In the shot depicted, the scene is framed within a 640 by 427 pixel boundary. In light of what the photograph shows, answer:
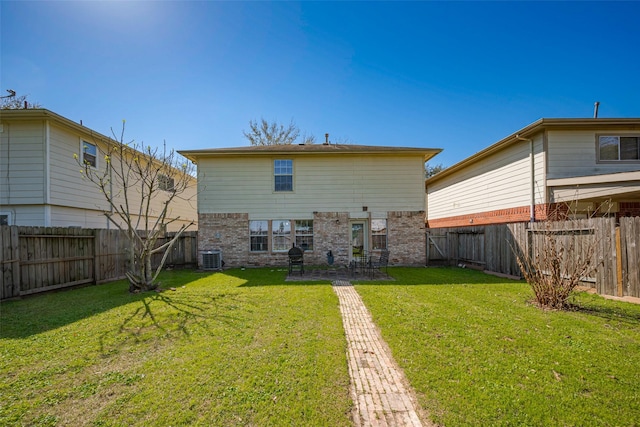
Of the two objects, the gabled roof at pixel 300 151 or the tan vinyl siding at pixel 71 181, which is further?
the gabled roof at pixel 300 151

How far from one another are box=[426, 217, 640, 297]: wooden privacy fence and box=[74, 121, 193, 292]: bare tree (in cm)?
1051

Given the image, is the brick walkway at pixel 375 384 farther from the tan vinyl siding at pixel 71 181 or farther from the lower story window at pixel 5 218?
the lower story window at pixel 5 218

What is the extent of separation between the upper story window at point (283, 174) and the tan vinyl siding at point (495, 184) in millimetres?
9856

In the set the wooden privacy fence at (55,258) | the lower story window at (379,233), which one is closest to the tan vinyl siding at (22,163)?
the wooden privacy fence at (55,258)

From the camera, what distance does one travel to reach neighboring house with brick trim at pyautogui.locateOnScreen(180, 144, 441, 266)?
12734 millimetres

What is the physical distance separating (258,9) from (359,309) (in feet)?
32.4

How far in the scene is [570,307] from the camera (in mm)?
5785

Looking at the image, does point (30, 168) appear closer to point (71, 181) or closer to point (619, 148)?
point (71, 181)

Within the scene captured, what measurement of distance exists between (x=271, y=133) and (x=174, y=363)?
22334 millimetres

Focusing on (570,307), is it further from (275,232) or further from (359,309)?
(275,232)

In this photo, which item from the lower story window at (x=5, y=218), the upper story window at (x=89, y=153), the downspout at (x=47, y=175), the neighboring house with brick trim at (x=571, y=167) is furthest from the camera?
the upper story window at (x=89, y=153)

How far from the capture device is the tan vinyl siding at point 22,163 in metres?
9.91

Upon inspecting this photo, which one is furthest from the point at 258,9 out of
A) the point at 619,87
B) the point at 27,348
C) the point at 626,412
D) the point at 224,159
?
the point at 619,87

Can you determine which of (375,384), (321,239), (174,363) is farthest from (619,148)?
(174,363)
